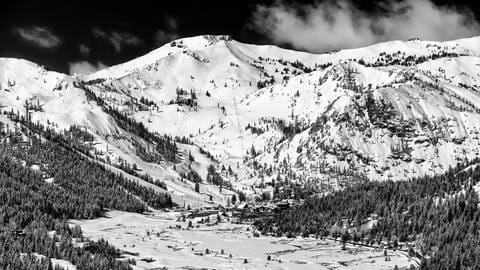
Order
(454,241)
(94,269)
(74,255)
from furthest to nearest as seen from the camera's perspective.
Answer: (454,241) → (74,255) → (94,269)

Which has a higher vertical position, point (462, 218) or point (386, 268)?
point (462, 218)

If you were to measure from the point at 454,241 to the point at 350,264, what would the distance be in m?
30.5

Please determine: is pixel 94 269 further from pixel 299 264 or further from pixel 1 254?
pixel 299 264

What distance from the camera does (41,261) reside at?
161750 millimetres

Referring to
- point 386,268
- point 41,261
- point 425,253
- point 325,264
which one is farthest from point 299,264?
point 41,261

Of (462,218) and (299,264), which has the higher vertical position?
(462,218)

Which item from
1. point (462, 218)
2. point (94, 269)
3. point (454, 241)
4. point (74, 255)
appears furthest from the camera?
point (462, 218)

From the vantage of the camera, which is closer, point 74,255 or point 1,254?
point 1,254

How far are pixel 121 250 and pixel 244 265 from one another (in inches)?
1642

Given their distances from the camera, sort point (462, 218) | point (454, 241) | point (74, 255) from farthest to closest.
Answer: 1. point (462, 218)
2. point (454, 241)
3. point (74, 255)

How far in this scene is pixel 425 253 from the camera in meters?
191

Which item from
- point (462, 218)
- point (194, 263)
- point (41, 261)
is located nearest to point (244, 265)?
point (194, 263)

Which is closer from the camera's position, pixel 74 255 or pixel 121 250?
pixel 74 255

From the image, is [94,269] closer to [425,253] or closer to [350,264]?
[350,264]
